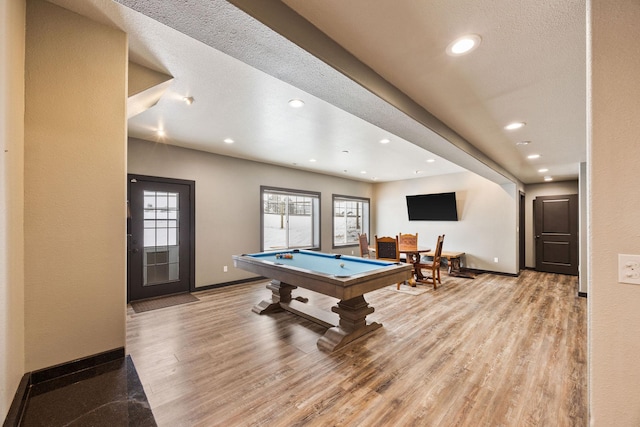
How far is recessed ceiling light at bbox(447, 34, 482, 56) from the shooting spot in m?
1.69

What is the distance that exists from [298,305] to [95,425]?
104 inches

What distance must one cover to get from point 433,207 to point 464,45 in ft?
20.6

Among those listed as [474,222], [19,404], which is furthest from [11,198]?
[474,222]

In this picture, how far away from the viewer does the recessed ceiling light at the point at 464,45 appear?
1686 millimetres

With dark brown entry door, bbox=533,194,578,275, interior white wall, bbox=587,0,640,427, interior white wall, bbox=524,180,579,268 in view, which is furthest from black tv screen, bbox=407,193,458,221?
interior white wall, bbox=587,0,640,427

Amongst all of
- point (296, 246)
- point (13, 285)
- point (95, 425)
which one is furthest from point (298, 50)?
point (296, 246)

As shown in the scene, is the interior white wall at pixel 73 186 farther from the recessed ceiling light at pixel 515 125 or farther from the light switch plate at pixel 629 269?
the recessed ceiling light at pixel 515 125

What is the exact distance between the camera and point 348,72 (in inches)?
71.8

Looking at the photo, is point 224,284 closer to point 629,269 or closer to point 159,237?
point 159,237

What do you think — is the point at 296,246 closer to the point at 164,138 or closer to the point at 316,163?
the point at 316,163

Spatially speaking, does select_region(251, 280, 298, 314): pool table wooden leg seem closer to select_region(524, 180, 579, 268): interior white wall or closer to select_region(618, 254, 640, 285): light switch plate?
select_region(618, 254, 640, 285): light switch plate

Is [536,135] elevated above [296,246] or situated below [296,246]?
above

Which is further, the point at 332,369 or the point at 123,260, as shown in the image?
→ the point at 332,369

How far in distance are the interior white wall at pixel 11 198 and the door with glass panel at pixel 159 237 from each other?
311 centimetres
